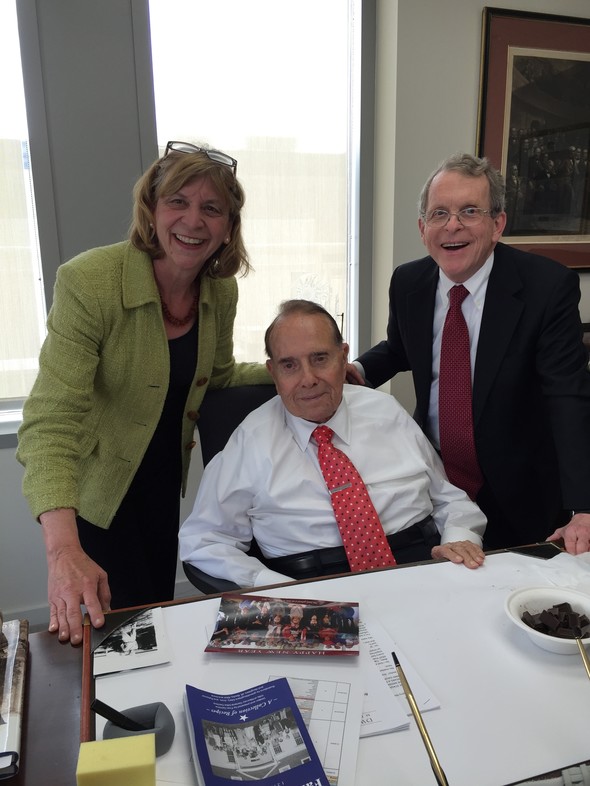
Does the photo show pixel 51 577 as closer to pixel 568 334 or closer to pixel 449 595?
pixel 449 595

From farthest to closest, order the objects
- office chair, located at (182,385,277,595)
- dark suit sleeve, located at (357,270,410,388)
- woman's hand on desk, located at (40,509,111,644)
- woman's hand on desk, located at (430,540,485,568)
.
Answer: dark suit sleeve, located at (357,270,410,388)
office chair, located at (182,385,277,595)
woman's hand on desk, located at (430,540,485,568)
woman's hand on desk, located at (40,509,111,644)

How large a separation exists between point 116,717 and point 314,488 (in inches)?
33.9

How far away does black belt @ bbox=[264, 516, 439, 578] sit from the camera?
1571 millimetres

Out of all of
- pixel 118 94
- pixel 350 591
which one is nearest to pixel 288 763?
pixel 350 591

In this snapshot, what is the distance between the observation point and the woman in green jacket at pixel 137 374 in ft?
4.61

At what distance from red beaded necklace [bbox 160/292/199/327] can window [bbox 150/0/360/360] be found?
1.15 meters

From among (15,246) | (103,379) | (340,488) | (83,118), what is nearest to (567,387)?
(340,488)

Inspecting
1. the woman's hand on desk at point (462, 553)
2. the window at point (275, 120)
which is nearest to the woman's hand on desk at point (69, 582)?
the woman's hand on desk at point (462, 553)

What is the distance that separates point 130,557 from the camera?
1831 millimetres

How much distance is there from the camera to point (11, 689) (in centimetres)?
96

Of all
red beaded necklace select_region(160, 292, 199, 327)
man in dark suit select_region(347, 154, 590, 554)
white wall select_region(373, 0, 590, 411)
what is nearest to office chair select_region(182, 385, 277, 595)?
red beaded necklace select_region(160, 292, 199, 327)

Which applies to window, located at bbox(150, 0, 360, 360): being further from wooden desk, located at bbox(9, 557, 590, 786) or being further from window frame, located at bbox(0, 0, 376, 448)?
wooden desk, located at bbox(9, 557, 590, 786)

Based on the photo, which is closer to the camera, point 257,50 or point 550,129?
point 257,50

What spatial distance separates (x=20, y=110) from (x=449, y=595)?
2.38m
